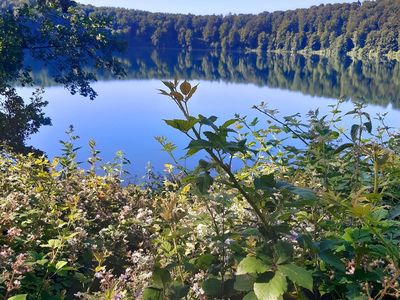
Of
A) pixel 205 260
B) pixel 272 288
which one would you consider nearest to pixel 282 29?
pixel 205 260

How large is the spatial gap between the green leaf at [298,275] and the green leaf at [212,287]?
0.29 metres

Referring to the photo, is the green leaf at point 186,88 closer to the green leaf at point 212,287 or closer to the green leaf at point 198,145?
the green leaf at point 198,145

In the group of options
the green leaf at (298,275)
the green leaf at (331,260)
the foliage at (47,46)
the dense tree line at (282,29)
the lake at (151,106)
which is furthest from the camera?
Answer: the dense tree line at (282,29)

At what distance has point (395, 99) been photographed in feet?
100

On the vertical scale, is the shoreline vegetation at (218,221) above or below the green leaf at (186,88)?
below

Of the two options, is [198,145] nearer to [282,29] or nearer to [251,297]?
[251,297]

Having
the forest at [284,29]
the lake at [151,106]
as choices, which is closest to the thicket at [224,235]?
the lake at [151,106]

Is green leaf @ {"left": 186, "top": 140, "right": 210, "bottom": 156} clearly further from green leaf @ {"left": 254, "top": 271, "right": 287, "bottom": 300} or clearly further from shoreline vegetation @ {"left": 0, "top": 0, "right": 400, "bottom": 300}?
green leaf @ {"left": 254, "top": 271, "right": 287, "bottom": 300}

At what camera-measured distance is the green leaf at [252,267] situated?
0.95 metres

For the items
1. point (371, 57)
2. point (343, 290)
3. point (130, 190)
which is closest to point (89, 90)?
point (130, 190)

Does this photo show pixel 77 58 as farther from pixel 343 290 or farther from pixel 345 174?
pixel 343 290

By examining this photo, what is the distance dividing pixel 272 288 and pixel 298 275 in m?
0.06

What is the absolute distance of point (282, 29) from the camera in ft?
305

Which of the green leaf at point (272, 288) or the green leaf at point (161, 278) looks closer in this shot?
the green leaf at point (272, 288)
